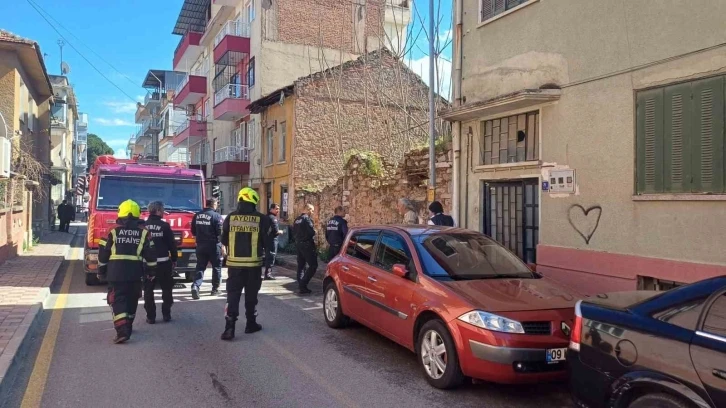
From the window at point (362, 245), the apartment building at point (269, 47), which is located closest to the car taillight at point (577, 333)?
the window at point (362, 245)

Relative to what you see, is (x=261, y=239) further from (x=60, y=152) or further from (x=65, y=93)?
(x=65, y=93)

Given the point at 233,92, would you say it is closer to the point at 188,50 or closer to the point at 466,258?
the point at 188,50

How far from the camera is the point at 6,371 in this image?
5.19 m

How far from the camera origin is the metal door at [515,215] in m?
9.34

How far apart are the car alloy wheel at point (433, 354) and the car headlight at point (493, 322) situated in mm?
441

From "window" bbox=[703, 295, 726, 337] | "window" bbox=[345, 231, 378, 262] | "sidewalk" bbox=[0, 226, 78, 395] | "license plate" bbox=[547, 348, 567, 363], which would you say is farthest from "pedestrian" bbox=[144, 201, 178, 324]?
"window" bbox=[703, 295, 726, 337]

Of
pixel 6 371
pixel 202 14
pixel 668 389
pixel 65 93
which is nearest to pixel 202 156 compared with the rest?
pixel 202 14

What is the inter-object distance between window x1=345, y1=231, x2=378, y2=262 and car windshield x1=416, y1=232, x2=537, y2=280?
0.89m

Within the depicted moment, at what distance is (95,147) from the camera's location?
8925 cm

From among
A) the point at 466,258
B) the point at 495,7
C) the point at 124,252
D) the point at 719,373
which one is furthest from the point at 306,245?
the point at 719,373

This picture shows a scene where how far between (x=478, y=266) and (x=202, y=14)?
119 ft

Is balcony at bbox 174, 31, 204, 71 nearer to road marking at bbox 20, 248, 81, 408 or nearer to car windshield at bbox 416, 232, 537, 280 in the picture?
road marking at bbox 20, 248, 81, 408

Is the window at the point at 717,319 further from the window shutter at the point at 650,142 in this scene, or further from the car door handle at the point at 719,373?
the window shutter at the point at 650,142

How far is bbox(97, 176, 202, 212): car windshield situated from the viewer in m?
11.1
